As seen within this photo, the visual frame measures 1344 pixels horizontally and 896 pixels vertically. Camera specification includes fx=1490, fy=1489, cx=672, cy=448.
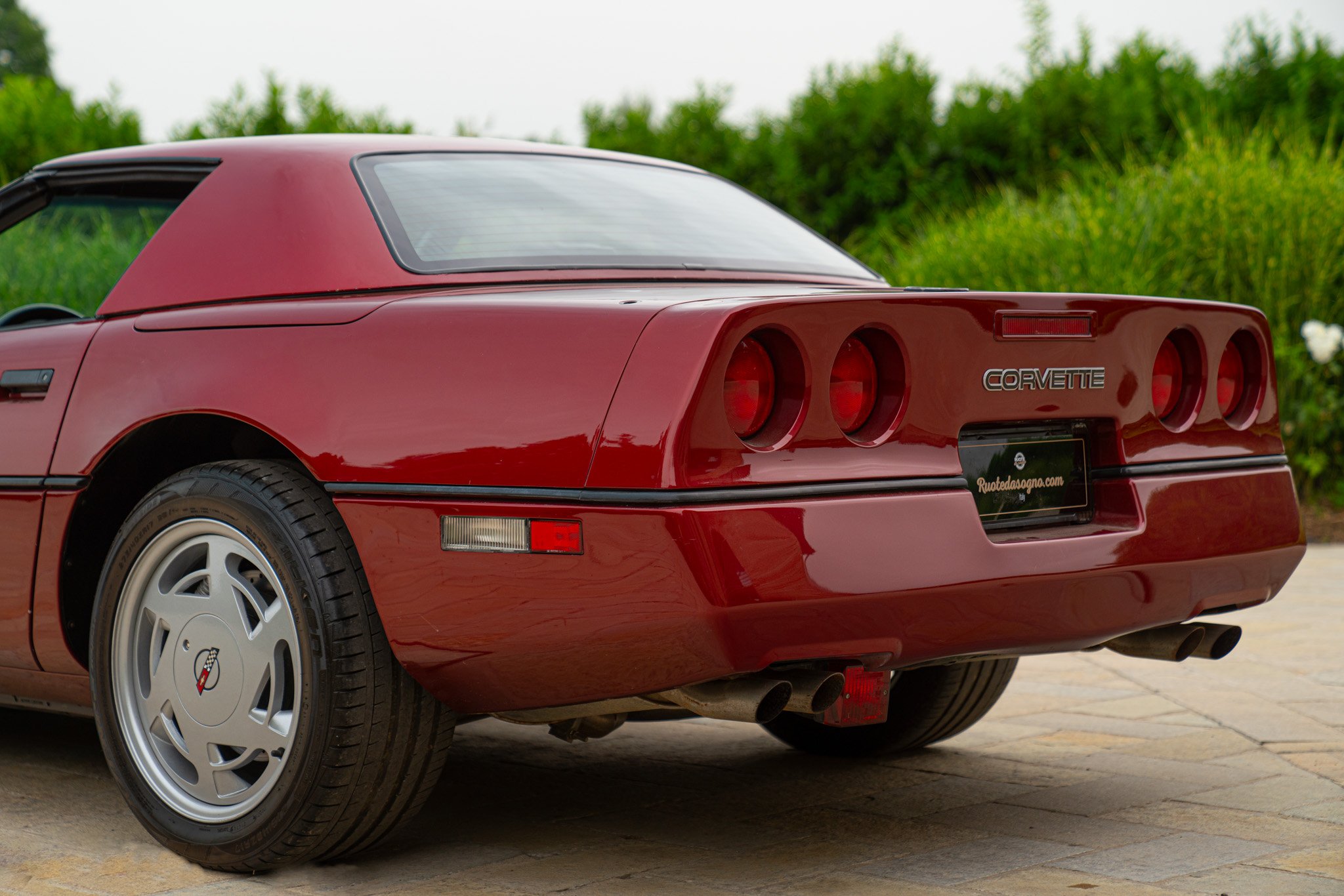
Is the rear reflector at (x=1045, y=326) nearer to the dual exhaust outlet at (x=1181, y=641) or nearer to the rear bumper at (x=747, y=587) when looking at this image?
the rear bumper at (x=747, y=587)

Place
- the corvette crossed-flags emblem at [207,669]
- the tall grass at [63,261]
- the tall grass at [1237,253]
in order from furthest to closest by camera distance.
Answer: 1. the tall grass at [1237,253]
2. the tall grass at [63,261]
3. the corvette crossed-flags emblem at [207,669]

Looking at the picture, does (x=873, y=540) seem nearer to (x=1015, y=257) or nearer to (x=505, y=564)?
(x=505, y=564)

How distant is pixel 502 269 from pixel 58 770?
1.77 m

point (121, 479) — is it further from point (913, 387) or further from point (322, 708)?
point (913, 387)

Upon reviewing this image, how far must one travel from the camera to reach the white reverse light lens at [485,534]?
244 cm

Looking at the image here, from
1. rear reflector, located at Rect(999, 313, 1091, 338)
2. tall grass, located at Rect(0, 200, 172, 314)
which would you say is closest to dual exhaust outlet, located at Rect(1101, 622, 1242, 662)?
rear reflector, located at Rect(999, 313, 1091, 338)

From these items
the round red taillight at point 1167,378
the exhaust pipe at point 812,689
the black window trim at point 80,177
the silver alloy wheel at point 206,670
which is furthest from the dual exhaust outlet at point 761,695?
the black window trim at point 80,177

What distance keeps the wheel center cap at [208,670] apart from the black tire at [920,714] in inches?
55.5

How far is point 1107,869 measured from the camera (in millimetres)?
2746

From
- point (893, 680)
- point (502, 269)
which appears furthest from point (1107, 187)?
Result: point (502, 269)

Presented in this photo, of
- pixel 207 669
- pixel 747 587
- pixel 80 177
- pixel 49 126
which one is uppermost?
pixel 49 126

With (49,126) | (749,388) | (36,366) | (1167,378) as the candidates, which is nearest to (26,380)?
(36,366)

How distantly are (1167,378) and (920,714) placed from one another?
112 cm

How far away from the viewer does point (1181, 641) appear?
3119 mm
